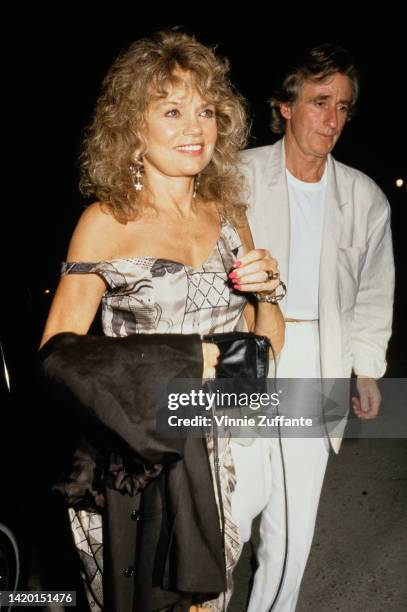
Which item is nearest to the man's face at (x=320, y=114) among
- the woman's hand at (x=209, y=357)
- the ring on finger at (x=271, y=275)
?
the ring on finger at (x=271, y=275)

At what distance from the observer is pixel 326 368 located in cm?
205

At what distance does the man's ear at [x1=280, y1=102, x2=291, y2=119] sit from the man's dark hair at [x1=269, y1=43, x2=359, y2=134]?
16mm

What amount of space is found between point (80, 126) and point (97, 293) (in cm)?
260

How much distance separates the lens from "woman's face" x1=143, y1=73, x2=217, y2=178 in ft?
4.69

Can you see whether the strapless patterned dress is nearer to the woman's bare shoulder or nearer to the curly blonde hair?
the woman's bare shoulder

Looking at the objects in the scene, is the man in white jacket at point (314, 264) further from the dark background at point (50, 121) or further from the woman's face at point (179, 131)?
the woman's face at point (179, 131)

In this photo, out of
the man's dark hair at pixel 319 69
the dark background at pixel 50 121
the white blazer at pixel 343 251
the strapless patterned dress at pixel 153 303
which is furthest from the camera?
the dark background at pixel 50 121

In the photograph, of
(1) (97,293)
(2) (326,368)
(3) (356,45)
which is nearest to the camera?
(1) (97,293)

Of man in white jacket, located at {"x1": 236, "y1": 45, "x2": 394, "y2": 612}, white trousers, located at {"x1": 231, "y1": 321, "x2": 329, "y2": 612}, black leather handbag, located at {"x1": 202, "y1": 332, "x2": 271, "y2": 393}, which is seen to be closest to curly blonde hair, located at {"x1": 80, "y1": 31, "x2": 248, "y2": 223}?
black leather handbag, located at {"x1": 202, "y1": 332, "x2": 271, "y2": 393}

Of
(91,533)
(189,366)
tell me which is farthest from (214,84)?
(91,533)

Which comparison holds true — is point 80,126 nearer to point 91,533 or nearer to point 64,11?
point 64,11

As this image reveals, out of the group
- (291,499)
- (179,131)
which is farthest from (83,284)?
(291,499)

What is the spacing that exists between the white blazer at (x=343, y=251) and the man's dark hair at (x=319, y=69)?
0.86 ft

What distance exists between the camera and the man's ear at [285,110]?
7.53 ft
